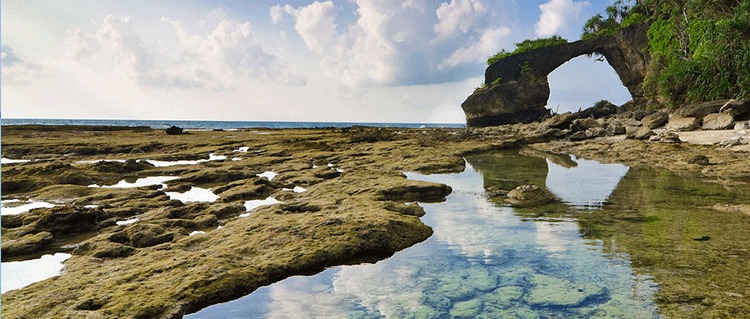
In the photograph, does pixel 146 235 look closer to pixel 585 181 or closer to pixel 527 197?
pixel 527 197

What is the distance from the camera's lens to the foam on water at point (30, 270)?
570cm

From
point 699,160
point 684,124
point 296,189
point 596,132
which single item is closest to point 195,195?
point 296,189

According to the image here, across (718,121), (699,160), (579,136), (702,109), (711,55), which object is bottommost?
(699,160)

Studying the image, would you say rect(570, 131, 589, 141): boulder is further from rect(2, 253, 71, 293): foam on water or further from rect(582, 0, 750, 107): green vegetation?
rect(2, 253, 71, 293): foam on water

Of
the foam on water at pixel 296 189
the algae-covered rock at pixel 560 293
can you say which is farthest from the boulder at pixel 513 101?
the algae-covered rock at pixel 560 293

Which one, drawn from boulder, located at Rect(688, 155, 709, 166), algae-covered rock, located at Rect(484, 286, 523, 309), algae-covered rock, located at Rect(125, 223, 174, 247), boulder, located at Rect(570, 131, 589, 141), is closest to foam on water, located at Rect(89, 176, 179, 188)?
algae-covered rock, located at Rect(125, 223, 174, 247)

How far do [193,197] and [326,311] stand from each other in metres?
8.20

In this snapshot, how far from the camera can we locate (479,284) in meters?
5.46

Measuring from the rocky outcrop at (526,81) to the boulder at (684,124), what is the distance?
33.3 m

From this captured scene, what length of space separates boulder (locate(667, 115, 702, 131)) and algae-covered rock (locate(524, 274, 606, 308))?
2229 centimetres

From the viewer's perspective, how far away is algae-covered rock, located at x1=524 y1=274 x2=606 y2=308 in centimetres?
489

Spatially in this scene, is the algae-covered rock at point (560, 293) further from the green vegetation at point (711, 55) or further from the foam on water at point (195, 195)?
the green vegetation at point (711, 55)

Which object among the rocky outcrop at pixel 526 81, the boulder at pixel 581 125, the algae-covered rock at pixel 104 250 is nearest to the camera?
the algae-covered rock at pixel 104 250

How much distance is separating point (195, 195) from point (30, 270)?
5843 mm
